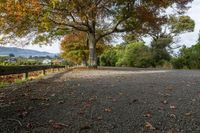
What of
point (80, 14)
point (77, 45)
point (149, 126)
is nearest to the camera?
point (149, 126)

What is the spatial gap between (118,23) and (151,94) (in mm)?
21185

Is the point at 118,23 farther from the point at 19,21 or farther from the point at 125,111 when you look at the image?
the point at 125,111

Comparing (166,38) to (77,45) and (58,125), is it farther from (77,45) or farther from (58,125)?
(58,125)

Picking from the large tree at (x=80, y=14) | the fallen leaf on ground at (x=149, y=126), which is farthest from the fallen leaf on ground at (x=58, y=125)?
the large tree at (x=80, y=14)

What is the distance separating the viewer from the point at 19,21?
83.5 ft

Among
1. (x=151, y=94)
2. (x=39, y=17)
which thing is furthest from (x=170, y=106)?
(x=39, y=17)

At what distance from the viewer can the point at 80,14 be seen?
26.3 metres

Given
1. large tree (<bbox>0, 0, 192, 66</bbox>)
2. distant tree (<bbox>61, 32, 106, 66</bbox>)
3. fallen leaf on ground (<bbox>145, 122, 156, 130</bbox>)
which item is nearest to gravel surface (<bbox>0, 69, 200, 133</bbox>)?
fallen leaf on ground (<bbox>145, 122, 156, 130</bbox>)

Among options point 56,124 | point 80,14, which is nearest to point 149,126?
point 56,124

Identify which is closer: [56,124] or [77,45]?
[56,124]

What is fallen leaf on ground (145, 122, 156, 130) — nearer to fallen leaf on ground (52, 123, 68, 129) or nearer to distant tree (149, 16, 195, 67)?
fallen leaf on ground (52, 123, 68, 129)

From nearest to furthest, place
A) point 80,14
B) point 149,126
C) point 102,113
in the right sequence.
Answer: point 149,126, point 102,113, point 80,14

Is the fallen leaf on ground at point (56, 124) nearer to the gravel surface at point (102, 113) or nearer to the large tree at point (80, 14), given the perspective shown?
the gravel surface at point (102, 113)

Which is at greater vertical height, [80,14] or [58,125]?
[80,14]
